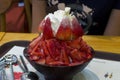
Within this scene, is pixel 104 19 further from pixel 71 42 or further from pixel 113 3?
pixel 71 42

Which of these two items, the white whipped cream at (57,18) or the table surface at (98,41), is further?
the table surface at (98,41)

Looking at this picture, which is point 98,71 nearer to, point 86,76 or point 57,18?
point 86,76

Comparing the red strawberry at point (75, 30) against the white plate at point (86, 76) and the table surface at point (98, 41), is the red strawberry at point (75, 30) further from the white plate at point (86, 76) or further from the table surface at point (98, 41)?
the table surface at point (98, 41)

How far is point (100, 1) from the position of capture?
1.21 meters

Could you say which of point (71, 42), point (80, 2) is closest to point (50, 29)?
point (71, 42)

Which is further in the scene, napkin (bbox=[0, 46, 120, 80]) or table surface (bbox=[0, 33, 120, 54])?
table surface (bbox=[0, 33, 120, 54])

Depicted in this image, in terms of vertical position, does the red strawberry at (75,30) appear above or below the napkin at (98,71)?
above

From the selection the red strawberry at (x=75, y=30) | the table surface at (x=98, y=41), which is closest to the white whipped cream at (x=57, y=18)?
the red strawberry at (x=75, y=30)

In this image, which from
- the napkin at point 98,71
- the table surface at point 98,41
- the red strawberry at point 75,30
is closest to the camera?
the red strawberry at point 75,30

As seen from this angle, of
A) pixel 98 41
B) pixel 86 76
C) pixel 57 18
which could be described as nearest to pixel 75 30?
pixel 57 18

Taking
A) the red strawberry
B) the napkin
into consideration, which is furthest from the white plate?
the red strawberry

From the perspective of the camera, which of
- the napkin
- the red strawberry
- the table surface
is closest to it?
the red strawberry

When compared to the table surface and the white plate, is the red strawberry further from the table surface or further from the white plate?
the table surface

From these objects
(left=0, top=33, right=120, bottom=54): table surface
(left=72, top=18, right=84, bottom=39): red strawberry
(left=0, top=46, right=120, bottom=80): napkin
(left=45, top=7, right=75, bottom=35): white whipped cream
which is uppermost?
(left=45, top=7, right=75, bottom=35): white whipped cream
